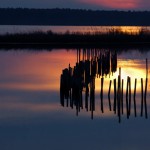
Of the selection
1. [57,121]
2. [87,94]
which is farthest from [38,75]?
[57,121]

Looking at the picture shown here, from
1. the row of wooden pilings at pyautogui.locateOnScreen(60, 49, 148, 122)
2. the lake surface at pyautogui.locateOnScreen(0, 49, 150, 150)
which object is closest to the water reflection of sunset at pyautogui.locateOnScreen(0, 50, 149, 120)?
the lake surface at pyautogui.locateOnScreen(0, 49, 150, 150)

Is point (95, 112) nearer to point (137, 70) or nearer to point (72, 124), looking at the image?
point (72, 124)

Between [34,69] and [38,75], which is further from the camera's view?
[34,69]

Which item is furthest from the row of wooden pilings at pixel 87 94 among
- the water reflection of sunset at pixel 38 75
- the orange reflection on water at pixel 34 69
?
the orange reflection on water at pixel 34 69

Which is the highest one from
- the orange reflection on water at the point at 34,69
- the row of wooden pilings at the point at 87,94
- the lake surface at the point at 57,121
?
the row of wooden pilings at the point at 87,94

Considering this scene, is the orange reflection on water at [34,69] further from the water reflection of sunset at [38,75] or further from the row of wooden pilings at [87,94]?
the row of wooden pilings at [87,94]

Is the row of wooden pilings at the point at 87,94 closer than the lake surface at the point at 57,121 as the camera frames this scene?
No

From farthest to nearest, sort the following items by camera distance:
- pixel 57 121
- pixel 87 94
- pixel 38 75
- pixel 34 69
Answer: pixel 34 69 → pixel 38 75 → pixel 87 94 → pixel 57 121

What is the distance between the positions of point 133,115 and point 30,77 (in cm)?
997

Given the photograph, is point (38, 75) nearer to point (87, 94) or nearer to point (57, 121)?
point (87, 94)

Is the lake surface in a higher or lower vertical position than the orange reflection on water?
higher

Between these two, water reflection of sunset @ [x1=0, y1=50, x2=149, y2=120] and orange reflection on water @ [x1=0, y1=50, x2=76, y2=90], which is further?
orange reflection on water @ [x1=0, y1=50, x2=76, y2=90]

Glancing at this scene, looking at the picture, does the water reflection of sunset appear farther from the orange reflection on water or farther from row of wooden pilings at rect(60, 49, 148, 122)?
row of wooden pilings at rect(60, 49, 148, 122)

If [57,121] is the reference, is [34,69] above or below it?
below
